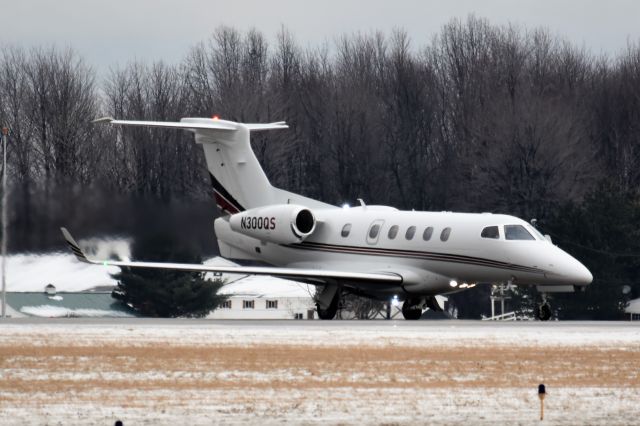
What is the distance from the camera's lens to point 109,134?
3524 inches

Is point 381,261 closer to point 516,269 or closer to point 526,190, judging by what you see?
point 516,269

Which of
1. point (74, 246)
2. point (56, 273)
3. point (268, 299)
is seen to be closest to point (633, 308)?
point (268, 299)

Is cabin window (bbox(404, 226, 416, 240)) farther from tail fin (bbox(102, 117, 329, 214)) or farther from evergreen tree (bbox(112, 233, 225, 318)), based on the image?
evergreen tree (bbox(112, 233, 225, 318))

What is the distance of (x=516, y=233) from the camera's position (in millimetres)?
41219

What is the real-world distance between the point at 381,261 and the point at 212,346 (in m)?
15.6

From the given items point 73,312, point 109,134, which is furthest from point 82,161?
point 73,312

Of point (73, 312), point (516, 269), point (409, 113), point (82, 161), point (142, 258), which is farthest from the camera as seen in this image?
point (409, 113)

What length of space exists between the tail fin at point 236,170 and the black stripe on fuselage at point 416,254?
2366mm

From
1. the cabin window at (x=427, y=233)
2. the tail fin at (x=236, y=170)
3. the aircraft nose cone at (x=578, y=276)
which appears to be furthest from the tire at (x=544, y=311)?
the tail fin at (x=236, y=170)

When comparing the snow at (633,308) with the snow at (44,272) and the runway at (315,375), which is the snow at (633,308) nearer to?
the snow at (44,272)

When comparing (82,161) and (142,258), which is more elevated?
(82,161)

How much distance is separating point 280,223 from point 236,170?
371 cm

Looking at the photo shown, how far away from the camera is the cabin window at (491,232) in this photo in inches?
1625

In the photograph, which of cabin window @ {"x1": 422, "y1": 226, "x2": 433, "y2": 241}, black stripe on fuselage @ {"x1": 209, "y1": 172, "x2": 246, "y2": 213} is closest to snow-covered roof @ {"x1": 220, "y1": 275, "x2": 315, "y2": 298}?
black stripe on fuselage @ {"x1": 209, "y1": 172, "x2": 246, "y2": 213}
